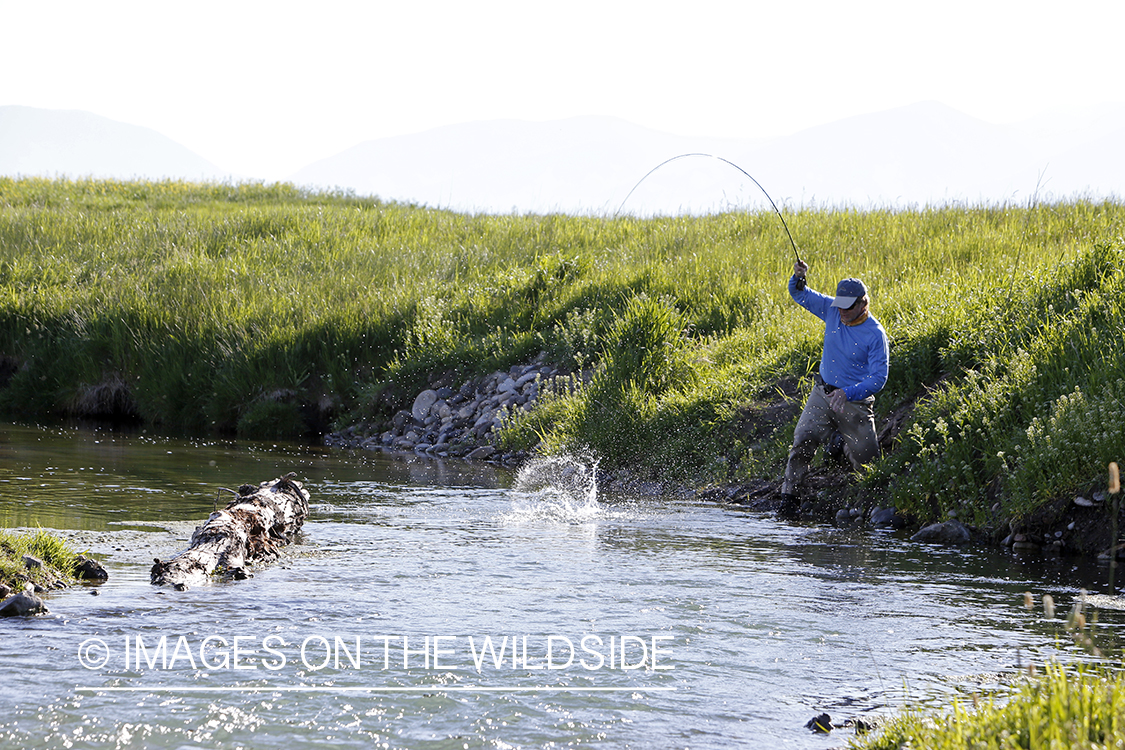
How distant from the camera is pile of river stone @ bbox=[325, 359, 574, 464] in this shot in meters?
15.1

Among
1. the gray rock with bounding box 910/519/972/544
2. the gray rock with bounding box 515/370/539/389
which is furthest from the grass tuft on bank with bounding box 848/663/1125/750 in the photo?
the gray rock with bounding box 515/370/539/389

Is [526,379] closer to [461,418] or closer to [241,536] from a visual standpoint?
[461,418]

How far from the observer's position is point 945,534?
345 inches

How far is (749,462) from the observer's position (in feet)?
37.7

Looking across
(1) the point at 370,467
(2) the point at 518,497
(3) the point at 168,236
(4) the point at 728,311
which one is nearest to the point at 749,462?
(2) the point at 518,497

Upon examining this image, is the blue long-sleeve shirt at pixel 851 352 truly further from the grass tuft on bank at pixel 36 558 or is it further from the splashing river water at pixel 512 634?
the grass tuft on bank at pixel 36 558

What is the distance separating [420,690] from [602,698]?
0.82 metres

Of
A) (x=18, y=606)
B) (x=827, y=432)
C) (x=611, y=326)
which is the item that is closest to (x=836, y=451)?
(x=827, y=432)

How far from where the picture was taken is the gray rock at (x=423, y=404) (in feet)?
52.7

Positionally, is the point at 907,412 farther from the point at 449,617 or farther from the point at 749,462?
the point at 449,617

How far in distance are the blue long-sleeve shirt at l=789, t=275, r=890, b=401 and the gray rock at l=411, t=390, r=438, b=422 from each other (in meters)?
7.50

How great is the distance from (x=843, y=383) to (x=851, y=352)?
30 centimetres

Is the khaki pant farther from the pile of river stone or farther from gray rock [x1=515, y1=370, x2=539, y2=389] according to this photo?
gray rock [x1=515, y1=370, x2=539, y2=389]

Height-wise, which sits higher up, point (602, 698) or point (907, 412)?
point (907, 412)
